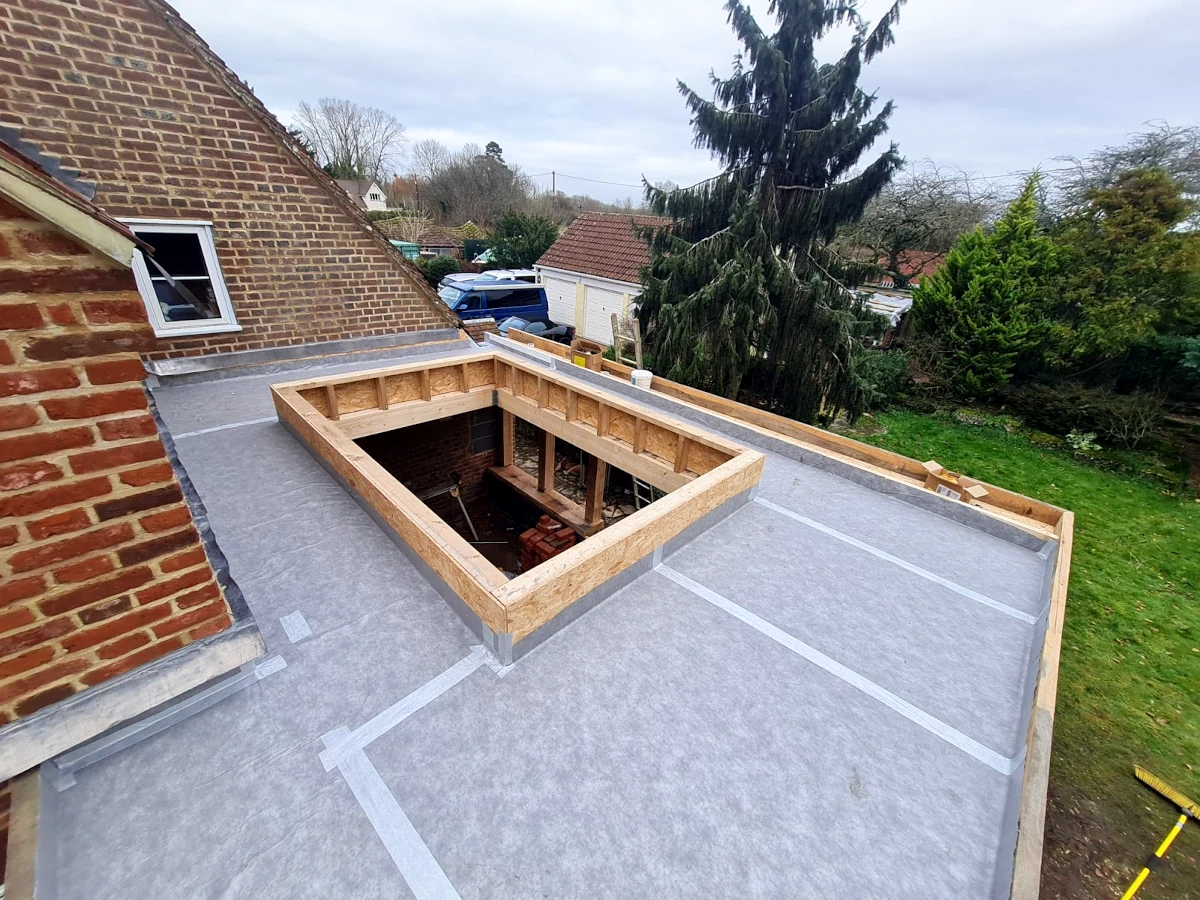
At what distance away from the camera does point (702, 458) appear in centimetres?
514

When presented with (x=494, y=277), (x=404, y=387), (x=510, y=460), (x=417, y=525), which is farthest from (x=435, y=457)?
(x=494, y=277)

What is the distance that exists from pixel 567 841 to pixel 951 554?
13.4 ft

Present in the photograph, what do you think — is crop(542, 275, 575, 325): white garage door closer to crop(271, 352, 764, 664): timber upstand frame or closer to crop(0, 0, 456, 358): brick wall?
crop(271, 352, 764, 664): timber upstand frame

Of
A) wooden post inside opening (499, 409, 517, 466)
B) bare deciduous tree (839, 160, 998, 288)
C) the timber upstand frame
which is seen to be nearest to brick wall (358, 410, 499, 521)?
wooden post inside opening (499, 409, 517, 466)

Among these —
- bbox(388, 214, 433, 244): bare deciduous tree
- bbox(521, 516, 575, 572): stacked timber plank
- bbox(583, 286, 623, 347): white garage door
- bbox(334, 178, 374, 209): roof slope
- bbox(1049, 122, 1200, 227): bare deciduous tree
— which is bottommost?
bbox(521, 516, 575, 572): stacked timber plank

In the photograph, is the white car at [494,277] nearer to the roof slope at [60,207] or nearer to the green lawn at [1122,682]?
the green lawn at [1122,682]

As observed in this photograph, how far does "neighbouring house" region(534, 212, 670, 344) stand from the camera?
1723cm

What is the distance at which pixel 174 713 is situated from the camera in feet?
7.38

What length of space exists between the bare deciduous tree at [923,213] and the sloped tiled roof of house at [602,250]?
8.74 m

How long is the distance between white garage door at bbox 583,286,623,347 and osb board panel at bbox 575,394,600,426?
37.8ft

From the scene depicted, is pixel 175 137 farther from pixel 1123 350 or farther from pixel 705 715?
pixel 1123 350

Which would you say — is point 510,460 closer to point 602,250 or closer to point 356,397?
point 356,397

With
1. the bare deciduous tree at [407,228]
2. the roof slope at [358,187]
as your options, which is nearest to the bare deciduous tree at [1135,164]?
the bare deciduous tree at [407,228]

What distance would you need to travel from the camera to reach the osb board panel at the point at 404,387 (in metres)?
6.29
